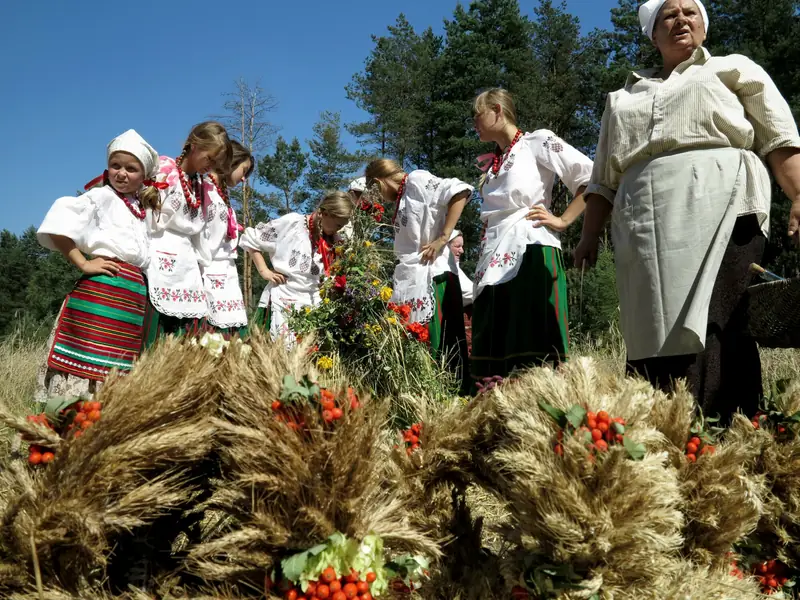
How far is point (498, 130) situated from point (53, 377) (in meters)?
2.74

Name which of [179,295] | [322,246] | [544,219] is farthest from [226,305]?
[544,219]

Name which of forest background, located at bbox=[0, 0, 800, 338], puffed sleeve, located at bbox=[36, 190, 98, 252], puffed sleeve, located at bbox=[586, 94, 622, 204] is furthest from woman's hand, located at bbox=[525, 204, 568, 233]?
forest background, located at bbox=[0, 0, 800, 338]

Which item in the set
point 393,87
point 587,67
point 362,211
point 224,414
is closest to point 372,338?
point 362,211

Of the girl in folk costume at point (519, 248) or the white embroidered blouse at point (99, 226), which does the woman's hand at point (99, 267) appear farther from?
the girl in folk costume at point (519, 248)

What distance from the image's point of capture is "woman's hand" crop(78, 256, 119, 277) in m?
3.13

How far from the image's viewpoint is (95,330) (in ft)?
10.2

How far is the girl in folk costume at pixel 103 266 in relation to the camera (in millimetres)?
3080

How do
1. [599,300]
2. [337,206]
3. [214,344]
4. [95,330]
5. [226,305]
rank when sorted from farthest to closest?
[599,300] → [337,206] → [226,305] → [95,330] → [214,344]

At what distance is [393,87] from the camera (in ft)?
82.3

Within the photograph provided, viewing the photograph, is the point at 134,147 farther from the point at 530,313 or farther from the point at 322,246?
the point at 322,246

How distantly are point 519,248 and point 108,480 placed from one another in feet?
8.92

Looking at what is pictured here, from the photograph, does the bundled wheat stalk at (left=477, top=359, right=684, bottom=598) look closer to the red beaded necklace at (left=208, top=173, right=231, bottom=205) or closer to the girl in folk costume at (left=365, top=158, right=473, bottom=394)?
the girl in folk costume at (left=365, top=158, right=473, bottom=394)

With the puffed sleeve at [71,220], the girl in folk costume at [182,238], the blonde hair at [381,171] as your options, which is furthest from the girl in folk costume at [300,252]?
the puffed sleeve at [71,220]

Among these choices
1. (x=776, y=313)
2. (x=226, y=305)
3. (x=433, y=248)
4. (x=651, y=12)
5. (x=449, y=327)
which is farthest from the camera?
(x=449, y=327)
